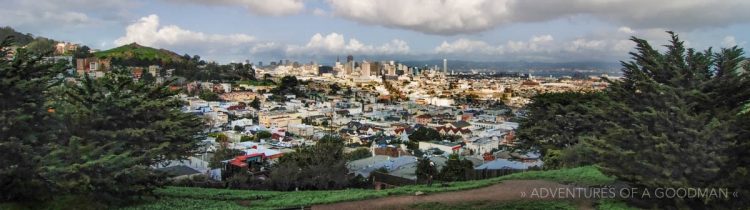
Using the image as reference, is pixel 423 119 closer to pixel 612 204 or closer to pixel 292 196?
pixel 292 196

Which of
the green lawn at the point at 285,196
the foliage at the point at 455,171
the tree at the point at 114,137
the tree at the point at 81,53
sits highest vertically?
the tree at the point at 81,53

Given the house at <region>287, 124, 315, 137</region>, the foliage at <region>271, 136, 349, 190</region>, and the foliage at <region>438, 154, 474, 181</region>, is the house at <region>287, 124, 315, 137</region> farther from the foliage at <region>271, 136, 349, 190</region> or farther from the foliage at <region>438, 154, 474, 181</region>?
the foliage at <region>271, 136, 349, 190</region>

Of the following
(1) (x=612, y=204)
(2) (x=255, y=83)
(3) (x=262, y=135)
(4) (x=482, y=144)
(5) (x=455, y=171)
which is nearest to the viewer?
(1) (x=612, y=204)

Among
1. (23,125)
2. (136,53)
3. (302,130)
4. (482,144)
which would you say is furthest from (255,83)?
(23,125)

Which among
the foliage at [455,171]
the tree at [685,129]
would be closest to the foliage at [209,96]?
the foliage at [455,171]

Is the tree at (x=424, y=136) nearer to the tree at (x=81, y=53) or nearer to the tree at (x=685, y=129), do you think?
the tree at (x=685, y=129)

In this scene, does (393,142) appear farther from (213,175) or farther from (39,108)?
(39,108)
